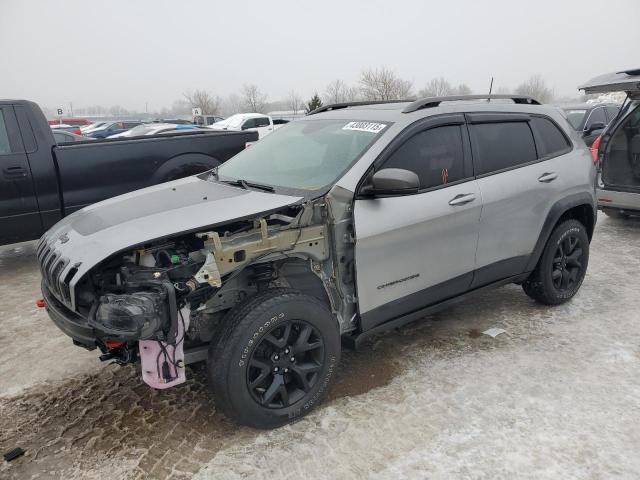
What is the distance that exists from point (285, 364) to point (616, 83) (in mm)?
5225

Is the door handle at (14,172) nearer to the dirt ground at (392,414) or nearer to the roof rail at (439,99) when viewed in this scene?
the dirt ground at (392,414)

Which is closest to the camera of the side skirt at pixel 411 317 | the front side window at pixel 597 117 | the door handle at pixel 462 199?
the side skirt at pixel 411 317

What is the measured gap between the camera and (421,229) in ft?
10.5

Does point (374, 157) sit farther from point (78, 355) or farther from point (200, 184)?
point (78, 355)

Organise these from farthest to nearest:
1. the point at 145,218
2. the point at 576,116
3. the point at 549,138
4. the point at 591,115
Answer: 1. the point at 576,116
2. the point at 591,115
3. the point at 549,138
4. the point at 145,218

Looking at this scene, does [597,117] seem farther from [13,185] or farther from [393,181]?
[13,185]

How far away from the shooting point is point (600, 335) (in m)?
3.89

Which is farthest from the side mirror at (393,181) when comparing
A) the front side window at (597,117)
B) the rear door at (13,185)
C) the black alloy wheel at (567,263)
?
the front side window at (597,117)

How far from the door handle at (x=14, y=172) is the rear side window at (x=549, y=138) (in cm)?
523

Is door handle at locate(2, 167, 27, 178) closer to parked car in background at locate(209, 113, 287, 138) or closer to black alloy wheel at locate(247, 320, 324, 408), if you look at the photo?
black alloy wheel at locate(247, 320, 324, 408)

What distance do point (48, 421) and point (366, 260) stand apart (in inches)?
84.2

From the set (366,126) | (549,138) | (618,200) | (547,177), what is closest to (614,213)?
(618,200)

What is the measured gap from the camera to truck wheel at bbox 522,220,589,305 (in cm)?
419

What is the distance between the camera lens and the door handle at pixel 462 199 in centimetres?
339
